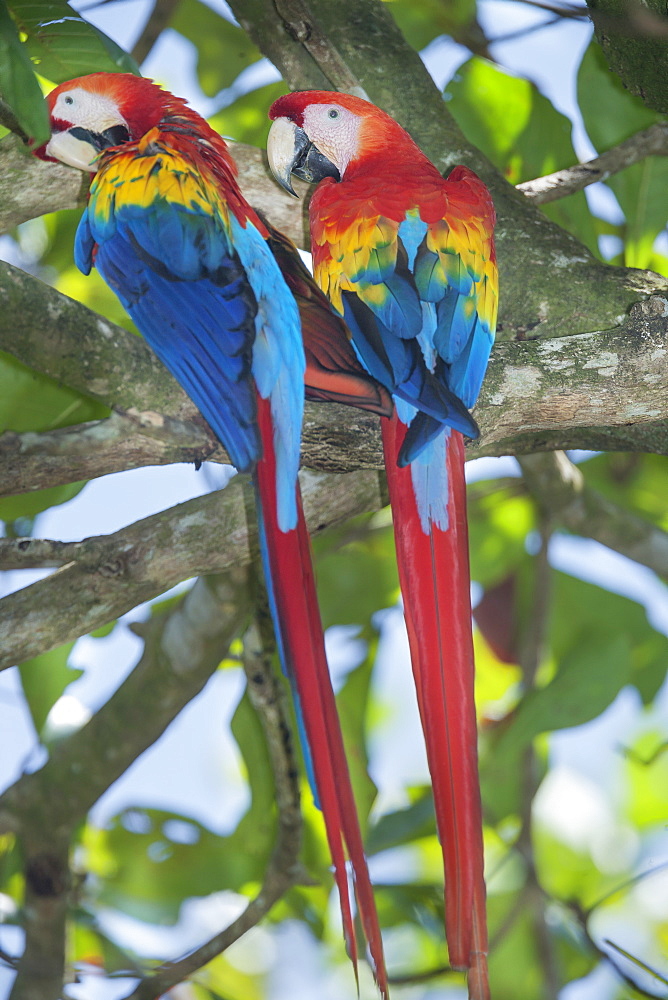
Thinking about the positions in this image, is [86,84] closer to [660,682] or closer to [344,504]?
[344,504]

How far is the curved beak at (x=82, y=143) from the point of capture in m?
1.11

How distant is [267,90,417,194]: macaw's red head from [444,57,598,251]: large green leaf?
526 mm

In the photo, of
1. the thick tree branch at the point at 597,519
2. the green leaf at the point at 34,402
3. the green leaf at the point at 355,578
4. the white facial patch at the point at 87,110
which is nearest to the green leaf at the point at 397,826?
the green leaf at the point at 355,578

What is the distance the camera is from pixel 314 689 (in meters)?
0.85

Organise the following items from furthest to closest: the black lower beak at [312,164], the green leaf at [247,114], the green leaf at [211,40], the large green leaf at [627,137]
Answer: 1. the green leaf at [211,40]
2. the green leaf at [247,114]
3. the large green leaf at [627,137]
4. the black lower beak at [312,164]

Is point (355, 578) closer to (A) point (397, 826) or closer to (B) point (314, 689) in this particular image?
(A) point (397, 826)

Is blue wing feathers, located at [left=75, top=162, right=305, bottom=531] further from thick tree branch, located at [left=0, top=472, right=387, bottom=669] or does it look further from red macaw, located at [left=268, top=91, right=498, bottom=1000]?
thick tree branch, located at [left=0, top=472, right=387, bottom=669]

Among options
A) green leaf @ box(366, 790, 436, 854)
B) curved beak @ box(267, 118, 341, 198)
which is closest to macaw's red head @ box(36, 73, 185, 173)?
curved beak @ box(267, 118, 341, 198)

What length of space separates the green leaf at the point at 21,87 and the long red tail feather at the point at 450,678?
1.50 ft

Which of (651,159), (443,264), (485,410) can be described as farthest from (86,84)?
(651,159)

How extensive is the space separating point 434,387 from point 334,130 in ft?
1.48

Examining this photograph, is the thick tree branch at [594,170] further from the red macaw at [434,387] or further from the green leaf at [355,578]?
the green leaf at [355,578]

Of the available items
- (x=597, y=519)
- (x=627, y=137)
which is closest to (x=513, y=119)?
(x=627, y=137)

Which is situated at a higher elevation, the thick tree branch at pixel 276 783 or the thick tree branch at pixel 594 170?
the thick tree branch at pixel 594 170
